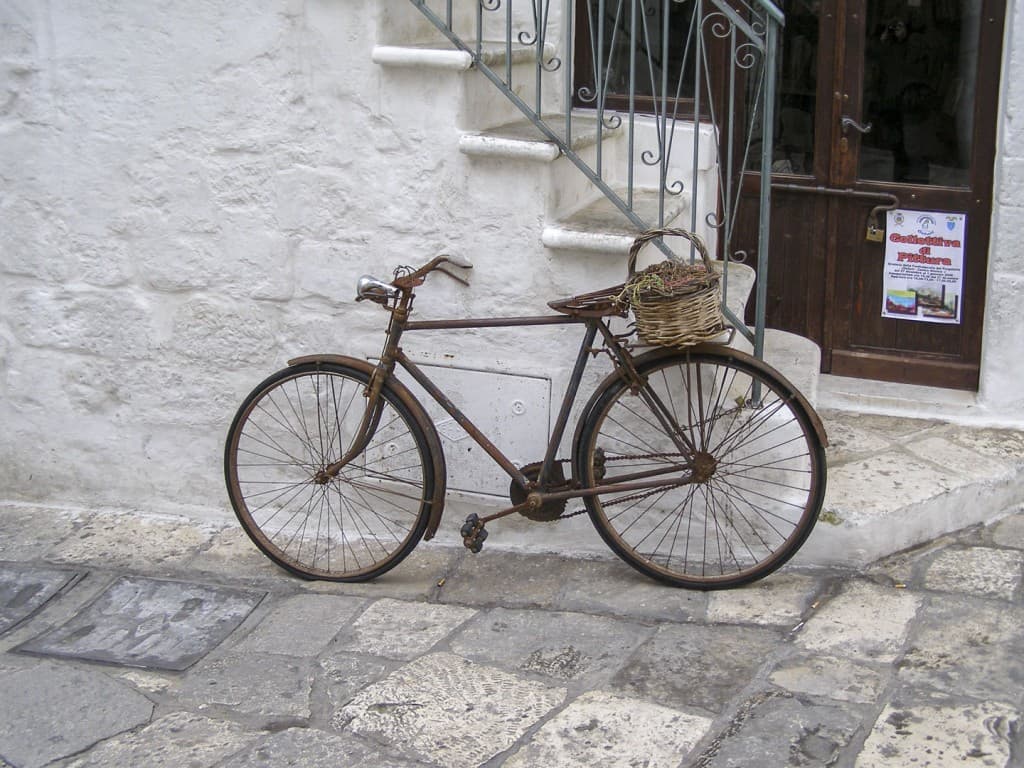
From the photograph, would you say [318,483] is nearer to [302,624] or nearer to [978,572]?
[302,624]

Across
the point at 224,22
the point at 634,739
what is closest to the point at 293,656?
the point at 634,739

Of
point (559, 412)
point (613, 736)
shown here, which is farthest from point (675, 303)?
point (613, 736)

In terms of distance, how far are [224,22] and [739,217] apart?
2293 mm

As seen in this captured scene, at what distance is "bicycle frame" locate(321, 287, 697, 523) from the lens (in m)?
4.14

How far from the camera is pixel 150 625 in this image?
13.9ft

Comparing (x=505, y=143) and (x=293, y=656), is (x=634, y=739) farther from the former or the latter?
(x=505, y=143)

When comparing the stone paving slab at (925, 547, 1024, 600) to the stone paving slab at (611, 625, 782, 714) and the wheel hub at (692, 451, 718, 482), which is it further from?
the wheel hub at (692, 451, 718, 482)

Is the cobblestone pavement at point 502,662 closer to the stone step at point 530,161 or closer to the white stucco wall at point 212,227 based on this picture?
the white stucco wall at point 212,227

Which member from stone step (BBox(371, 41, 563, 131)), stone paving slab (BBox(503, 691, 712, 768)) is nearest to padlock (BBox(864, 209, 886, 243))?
stone step (BBox(371, 41, 563, 131))

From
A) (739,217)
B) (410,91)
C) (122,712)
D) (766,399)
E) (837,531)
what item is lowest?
(122,712)

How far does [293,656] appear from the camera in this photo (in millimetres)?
3984

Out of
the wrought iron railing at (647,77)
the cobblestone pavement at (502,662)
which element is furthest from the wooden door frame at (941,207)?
the cobblestone pavement at (502,662)

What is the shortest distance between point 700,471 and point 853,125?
1.86 meters

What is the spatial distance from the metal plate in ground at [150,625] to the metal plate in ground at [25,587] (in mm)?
165
